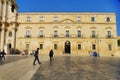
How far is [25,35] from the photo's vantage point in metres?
47.2

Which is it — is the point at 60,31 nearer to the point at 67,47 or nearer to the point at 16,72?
the point at 67,47

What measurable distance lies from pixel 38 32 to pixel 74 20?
11.2m

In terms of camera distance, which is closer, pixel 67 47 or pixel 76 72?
pixel 76 72

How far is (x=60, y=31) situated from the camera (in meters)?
47.1

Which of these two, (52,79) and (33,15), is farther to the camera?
(33,15)

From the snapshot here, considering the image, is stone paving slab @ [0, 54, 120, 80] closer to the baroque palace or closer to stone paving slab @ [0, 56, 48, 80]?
stone paving slab @ [0, 56, 48, 80]

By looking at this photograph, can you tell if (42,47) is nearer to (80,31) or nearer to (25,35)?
(25,35)

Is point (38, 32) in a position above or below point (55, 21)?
below

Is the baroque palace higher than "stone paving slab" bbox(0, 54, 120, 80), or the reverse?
the baroque palace

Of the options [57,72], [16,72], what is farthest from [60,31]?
[16,72]

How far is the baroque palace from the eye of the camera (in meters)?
46.1

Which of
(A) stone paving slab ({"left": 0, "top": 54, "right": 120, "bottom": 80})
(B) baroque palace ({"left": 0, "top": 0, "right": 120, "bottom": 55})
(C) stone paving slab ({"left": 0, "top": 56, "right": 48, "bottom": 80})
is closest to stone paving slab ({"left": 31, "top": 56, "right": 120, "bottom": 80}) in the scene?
(A) stone paving slab ({"left": 0, "top": 54, "right": 120, "bottom": 80})

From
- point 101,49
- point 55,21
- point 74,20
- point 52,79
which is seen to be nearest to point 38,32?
point 55,21

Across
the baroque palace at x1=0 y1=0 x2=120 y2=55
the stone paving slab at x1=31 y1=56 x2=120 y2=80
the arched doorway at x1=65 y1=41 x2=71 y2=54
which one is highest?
the baroque palace at x1=0 y1=0 x2=120 y2=55
